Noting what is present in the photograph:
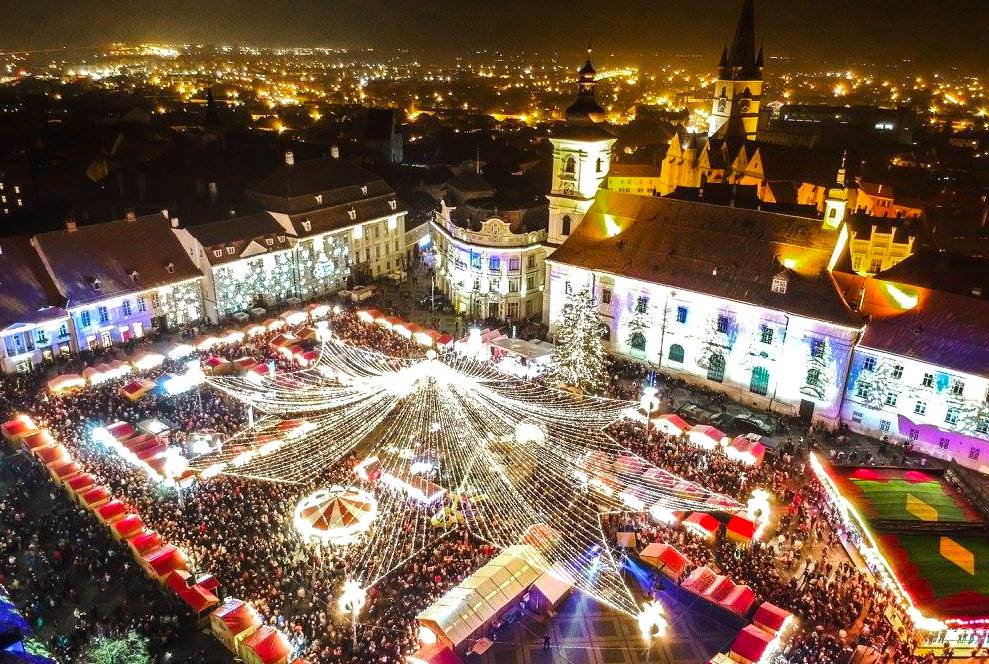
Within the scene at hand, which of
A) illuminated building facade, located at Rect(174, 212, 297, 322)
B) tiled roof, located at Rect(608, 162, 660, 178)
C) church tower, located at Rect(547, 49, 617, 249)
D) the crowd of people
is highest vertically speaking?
church tower, located at Rect(547, 49, 617, 249)

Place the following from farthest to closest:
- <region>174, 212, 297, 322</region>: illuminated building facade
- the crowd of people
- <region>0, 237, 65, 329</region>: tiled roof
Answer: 1. <region>174, 212, 297, 322</region>: illuminated building facade
2. <region>0, 237, 65, 329</region>: tiled roof
3. the crowd of people

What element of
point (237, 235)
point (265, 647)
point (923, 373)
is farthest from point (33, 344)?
point (923, 373)

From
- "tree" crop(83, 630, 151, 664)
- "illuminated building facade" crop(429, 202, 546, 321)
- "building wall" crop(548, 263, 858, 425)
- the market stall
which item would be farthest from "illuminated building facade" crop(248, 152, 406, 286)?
"tree" crop(83, 630, 151, 664)

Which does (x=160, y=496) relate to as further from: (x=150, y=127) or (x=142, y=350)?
(x=150, y=127)

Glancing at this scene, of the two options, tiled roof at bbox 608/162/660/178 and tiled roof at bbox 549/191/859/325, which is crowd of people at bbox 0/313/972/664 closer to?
tiled roof at bbox 549/191/859/325

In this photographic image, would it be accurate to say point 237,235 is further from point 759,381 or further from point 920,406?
point 920,406

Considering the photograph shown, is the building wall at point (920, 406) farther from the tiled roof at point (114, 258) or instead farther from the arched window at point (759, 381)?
the tiled roof at point (114, 258)
